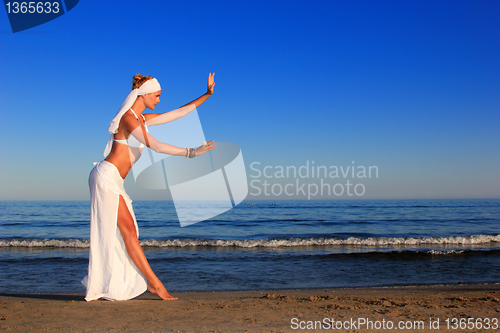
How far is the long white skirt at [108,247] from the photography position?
3.36 metres

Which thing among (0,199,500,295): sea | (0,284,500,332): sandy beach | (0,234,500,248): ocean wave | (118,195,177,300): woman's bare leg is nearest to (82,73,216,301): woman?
(118,195,177,300): woman's bare leg

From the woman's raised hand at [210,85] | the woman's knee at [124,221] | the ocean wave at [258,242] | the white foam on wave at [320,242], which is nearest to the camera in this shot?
the woman's knee at [124,221]

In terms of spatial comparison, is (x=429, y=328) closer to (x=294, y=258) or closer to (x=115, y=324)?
(x=115, y=324)

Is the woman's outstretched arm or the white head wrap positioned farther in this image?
the woman's outstretched arm

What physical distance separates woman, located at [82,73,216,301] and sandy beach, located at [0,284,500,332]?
217mm

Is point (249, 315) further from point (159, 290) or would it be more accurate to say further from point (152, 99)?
point (152, 99)

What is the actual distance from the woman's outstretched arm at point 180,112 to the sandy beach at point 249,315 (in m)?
Result: 2.01

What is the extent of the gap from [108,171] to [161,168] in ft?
5.27

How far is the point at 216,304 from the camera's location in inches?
151

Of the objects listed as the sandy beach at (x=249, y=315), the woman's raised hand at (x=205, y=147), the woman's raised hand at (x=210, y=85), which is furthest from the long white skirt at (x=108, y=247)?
the woman's raised hand at (x=210, y=85)

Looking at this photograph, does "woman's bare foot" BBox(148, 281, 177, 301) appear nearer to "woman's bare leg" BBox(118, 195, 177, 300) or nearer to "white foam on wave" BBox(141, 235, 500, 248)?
"woman's bare leg" BBox(118, 195, 177, 300)

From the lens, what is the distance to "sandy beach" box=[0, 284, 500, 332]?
283 cm

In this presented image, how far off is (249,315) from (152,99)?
2.47 metres

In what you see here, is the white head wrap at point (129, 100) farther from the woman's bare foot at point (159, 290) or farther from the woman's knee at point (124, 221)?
the woman's bare foot at point (159, 290)
